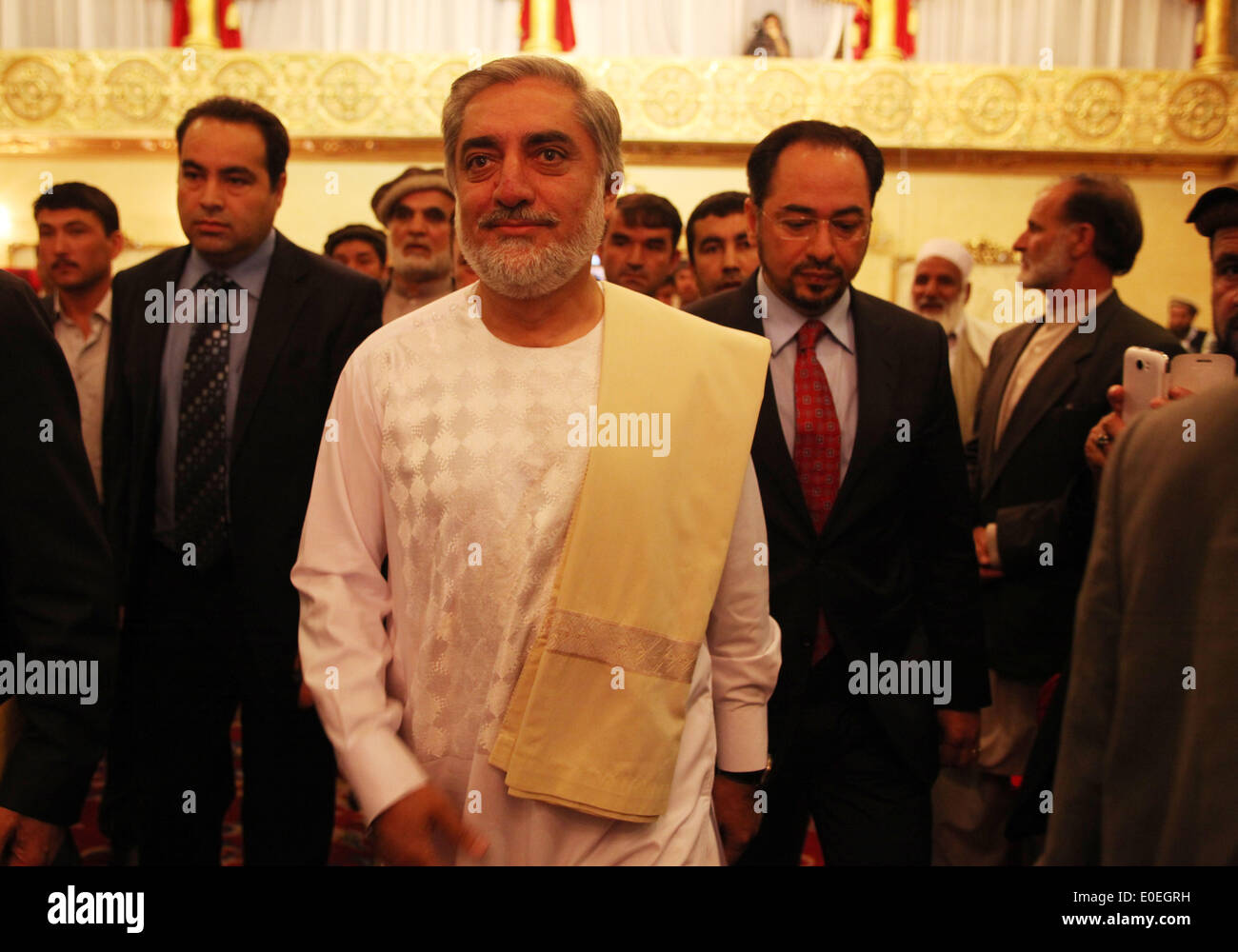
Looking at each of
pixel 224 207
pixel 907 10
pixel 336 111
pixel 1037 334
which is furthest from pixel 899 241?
pixel 224 207

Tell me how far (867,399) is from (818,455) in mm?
163

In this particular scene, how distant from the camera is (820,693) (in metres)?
2.41

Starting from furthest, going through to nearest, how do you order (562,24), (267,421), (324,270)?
(562,24) → (324,270) → (267,421)

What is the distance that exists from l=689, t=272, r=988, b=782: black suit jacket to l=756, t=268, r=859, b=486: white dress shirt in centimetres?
3

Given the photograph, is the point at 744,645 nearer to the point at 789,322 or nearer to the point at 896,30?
the point at 789,322

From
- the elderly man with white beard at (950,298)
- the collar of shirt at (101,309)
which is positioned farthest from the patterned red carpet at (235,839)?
the elderly man with white beard at (950,298)

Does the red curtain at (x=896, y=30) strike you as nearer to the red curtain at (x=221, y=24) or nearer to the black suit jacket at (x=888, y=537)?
the red curtain at (x=221, y=24)

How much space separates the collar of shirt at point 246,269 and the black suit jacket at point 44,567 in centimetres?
125

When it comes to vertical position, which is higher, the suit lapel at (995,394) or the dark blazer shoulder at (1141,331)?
the dark blazer shoulder at (1141,331)

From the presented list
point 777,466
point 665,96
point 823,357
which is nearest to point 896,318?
point 823,357

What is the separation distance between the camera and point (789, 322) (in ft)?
8.11

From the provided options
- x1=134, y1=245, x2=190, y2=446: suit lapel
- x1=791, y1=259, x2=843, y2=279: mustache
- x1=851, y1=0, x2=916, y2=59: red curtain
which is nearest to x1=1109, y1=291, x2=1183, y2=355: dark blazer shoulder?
x1=791, y1=259, x2=843, y2=279: mustache

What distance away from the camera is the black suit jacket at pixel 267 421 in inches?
105
